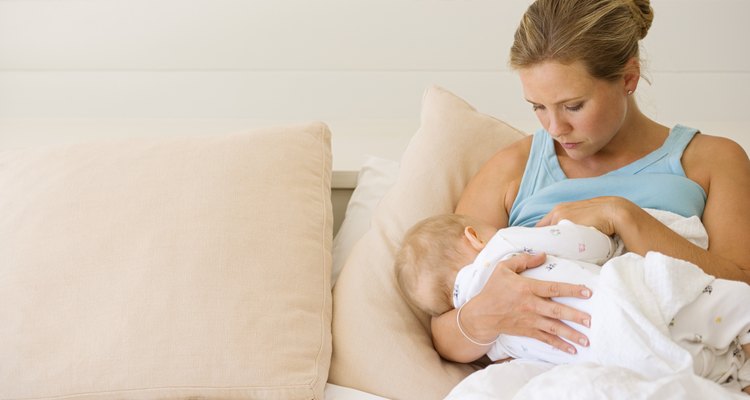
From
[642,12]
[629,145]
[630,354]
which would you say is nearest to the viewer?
[630,354]

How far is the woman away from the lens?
1547mm

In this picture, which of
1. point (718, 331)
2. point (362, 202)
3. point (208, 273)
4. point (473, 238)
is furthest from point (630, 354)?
point (362, 202)

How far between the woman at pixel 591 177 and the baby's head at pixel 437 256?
0.06 meters

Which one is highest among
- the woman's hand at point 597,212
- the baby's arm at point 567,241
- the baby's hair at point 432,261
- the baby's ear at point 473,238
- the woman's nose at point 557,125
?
the woman's nose at point 557,125

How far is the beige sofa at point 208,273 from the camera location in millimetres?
1652

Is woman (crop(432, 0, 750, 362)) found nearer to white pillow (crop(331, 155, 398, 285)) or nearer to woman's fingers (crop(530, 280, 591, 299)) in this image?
woman's fingers (crop(530, 280, 591, 299))

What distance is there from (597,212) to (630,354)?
0.36m

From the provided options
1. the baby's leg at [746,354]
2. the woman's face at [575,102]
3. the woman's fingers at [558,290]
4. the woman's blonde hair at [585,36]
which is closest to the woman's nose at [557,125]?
the woman's face at [575,102]

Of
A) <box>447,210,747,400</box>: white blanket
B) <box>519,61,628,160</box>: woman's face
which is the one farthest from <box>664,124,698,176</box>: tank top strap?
<box>447,210,747,400</box>: white blanket

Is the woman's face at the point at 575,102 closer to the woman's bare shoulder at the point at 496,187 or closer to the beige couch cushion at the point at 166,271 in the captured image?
the woman's bare shoulder at the point at 496,187

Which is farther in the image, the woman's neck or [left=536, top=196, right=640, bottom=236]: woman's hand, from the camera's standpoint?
the woman's neck

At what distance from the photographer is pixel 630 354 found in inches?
52.5

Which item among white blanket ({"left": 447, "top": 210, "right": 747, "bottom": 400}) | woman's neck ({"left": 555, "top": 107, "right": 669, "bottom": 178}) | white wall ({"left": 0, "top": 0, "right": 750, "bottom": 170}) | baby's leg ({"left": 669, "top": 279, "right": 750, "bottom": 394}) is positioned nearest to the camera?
white blanket ({"left": 447, "top": 210, "right": 747, "bottom": 400})

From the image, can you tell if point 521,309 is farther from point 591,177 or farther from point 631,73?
point 631,73
